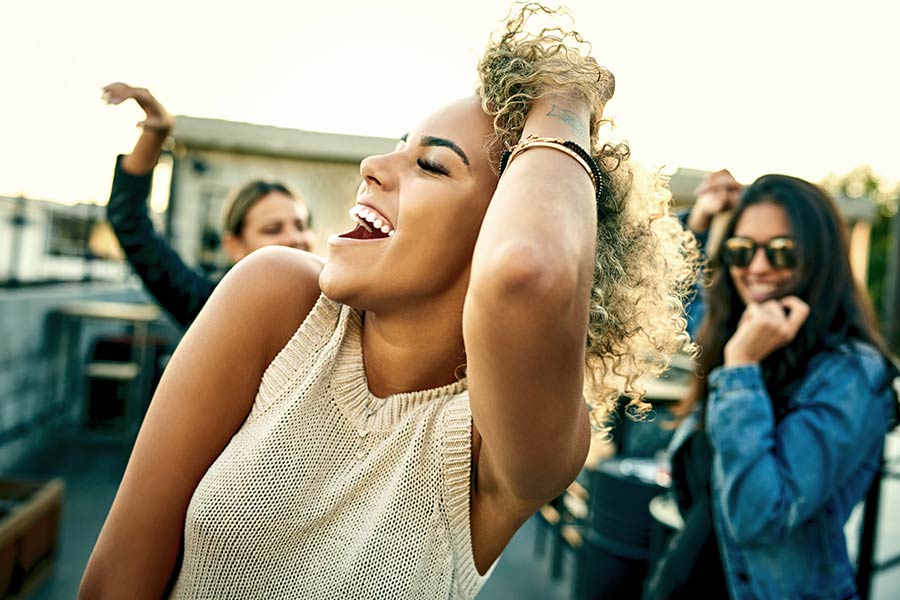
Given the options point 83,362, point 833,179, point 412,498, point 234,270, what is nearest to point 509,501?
point 412,498

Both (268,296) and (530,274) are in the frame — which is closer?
(530,274)

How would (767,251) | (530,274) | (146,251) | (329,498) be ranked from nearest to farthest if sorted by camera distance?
(530,274), (329,498), (767,251), (146,251)

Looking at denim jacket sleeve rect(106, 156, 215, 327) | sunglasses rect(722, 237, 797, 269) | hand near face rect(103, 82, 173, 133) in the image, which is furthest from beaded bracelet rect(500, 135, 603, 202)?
denim jacket sleeve rect(106, 156, 215, 327)

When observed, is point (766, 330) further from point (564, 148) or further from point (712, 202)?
point (564, 148)

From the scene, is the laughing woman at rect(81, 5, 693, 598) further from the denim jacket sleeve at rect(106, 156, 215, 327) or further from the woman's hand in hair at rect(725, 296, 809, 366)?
the denim jacket sleeve at rect(106, 156, 215, 327)

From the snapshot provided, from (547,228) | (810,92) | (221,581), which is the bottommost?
(221,581)

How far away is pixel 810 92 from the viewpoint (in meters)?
2.87

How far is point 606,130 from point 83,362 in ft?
24.1

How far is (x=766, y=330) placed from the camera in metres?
1.97

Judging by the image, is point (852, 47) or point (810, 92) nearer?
point (810, 92)

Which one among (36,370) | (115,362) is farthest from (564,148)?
(115,362)

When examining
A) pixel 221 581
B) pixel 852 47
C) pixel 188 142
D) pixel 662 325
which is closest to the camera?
pixel 221 581

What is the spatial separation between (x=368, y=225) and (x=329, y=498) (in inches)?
18.8

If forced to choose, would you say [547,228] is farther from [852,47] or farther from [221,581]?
[852,47]
